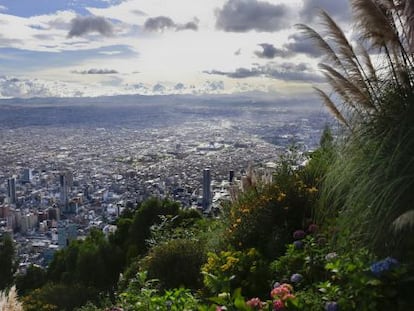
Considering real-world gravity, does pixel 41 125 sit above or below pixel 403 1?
below

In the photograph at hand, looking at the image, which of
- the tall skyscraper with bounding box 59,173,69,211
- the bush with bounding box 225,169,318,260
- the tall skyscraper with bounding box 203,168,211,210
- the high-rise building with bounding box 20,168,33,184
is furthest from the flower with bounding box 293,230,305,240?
the high-rise building with bounding box 20,168,33,184

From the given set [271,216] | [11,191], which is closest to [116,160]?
[11,191]

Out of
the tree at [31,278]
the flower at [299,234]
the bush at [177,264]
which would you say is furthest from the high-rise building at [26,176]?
the flower at [299,234]

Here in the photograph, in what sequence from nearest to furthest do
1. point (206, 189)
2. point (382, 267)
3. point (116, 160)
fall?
point (382, 267), point (206, 189), point (116, 160)

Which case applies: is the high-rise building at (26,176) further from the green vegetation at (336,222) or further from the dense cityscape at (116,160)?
the green vegetation at (336,222)

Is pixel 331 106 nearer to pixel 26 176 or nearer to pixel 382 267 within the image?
pixel 382 267

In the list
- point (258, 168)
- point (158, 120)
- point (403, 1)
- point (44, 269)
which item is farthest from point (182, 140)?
point (403, 1)

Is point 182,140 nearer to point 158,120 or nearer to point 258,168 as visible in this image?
point 158,120
